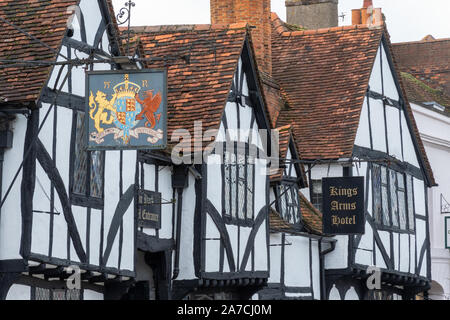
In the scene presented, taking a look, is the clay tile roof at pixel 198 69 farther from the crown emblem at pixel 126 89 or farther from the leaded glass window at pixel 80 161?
the crown emblem at pixel 126 89

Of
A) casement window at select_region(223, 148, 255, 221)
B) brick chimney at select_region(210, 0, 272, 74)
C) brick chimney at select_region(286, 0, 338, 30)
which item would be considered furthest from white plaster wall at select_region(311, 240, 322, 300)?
brick chimney at select_region(286, 0, 338, 30)

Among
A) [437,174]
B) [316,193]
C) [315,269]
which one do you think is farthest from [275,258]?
[437,174]

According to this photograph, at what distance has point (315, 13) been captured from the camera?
36.4m

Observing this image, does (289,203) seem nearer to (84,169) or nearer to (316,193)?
(316,193)

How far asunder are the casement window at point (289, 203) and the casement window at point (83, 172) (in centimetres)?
750

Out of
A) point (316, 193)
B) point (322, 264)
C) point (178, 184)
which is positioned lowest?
point (322, 264)

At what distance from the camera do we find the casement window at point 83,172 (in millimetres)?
17984

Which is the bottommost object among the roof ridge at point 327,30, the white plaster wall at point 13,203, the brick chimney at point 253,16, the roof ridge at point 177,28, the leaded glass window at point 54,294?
the leaded glass window at point 54,294

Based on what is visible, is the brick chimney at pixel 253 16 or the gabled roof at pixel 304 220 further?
the brick chimney at pixel 253 16

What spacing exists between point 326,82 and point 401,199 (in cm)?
335

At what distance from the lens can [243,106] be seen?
23.3 m

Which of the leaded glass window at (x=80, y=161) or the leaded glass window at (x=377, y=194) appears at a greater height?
the leaded glass window at (x=377, y=194)

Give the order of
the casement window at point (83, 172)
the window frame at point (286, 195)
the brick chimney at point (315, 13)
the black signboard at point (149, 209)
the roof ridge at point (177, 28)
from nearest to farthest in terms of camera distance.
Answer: the casement window at point (83, 172) < the black signboard at point (149, 209) < the roof ridge at point (177, 28) < the window frame at point (286, 195) < the brick chimney at point (315, 13)

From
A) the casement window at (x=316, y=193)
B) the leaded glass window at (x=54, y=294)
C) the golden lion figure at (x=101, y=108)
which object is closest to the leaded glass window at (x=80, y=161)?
the golden lion figure at (x=101, y=108)
